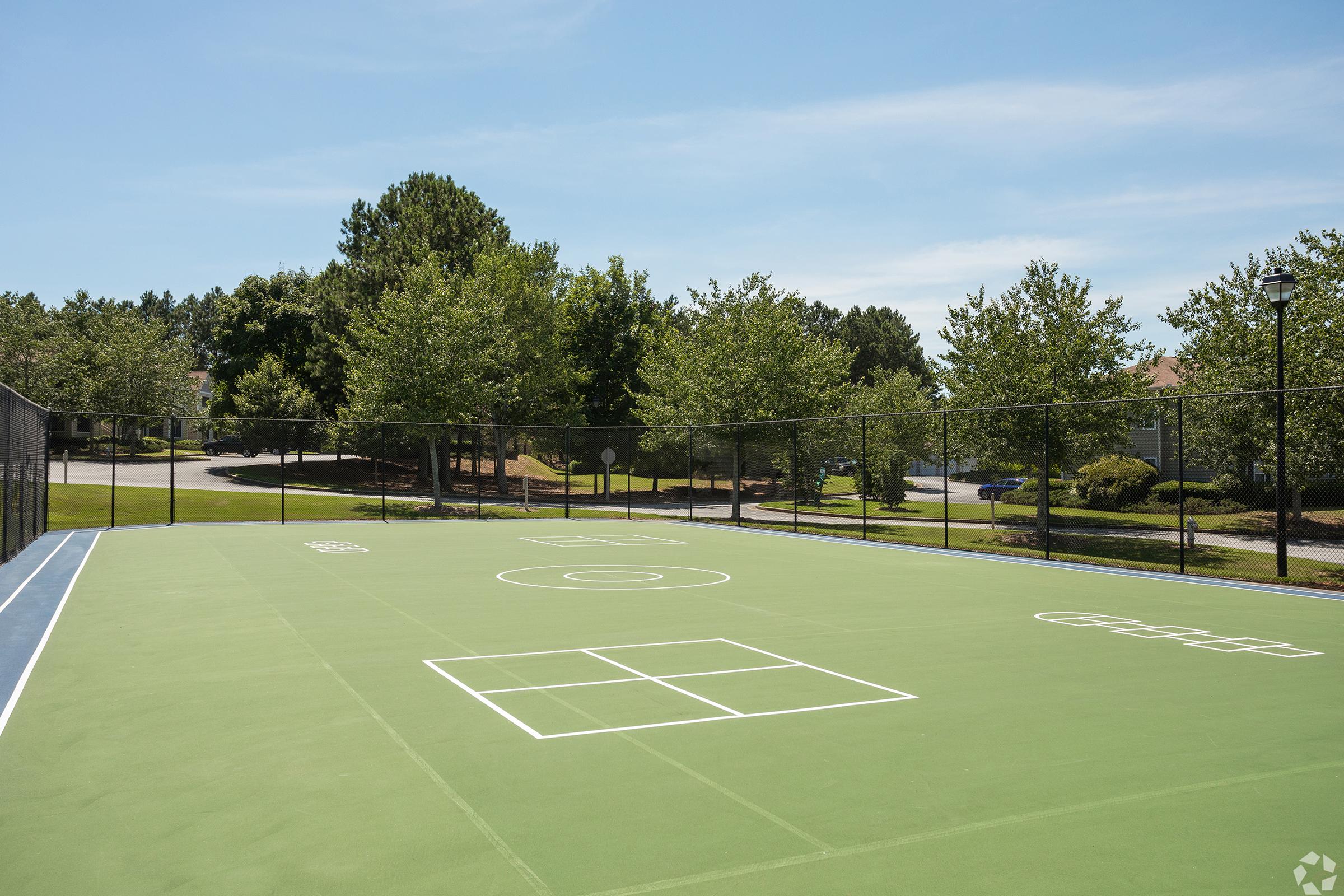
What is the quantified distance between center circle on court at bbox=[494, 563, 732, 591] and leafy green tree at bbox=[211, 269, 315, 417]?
1547 inches

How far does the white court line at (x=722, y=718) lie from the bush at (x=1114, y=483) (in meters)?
30.0

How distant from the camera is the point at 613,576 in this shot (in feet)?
48.9

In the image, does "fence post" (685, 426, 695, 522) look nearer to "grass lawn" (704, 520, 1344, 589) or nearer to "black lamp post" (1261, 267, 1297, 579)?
"grass lawn" (704, 520, 1344, 589)

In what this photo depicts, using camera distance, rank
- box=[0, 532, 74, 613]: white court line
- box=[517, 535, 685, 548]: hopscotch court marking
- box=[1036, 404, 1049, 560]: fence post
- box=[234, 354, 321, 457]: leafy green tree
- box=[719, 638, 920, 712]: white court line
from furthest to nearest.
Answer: box=[234, 354, 321, 457]: leafy green tree, box=[517, 535, 685, 548]: hopscotch court marking, box=[1036, 404, 1049, 560]: fence post, box=[0, 532, 74, 613]: white court line, box=[719, 638, 920, 712]: white court line

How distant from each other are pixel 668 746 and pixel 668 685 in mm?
1621

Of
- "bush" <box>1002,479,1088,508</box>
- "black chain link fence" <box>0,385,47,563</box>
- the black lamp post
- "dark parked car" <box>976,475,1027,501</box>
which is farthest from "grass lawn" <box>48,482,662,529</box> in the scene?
the black lamp post

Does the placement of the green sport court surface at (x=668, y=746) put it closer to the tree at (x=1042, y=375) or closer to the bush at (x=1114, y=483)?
the tree at (x=1042, y=375)

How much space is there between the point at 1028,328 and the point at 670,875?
80.3 ft

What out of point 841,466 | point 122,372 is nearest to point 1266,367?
point 841,466

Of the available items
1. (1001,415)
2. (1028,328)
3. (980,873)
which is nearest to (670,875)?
(980,873)

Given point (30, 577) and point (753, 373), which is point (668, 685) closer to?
point (30, 577)

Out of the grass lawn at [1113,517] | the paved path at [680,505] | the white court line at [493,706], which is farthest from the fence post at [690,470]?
the white court line at [493,706]

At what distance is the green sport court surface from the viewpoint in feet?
13.6

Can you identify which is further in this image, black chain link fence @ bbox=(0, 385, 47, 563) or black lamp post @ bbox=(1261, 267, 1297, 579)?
black chain link fence @ bbox=(0, 385, 47, 563)
